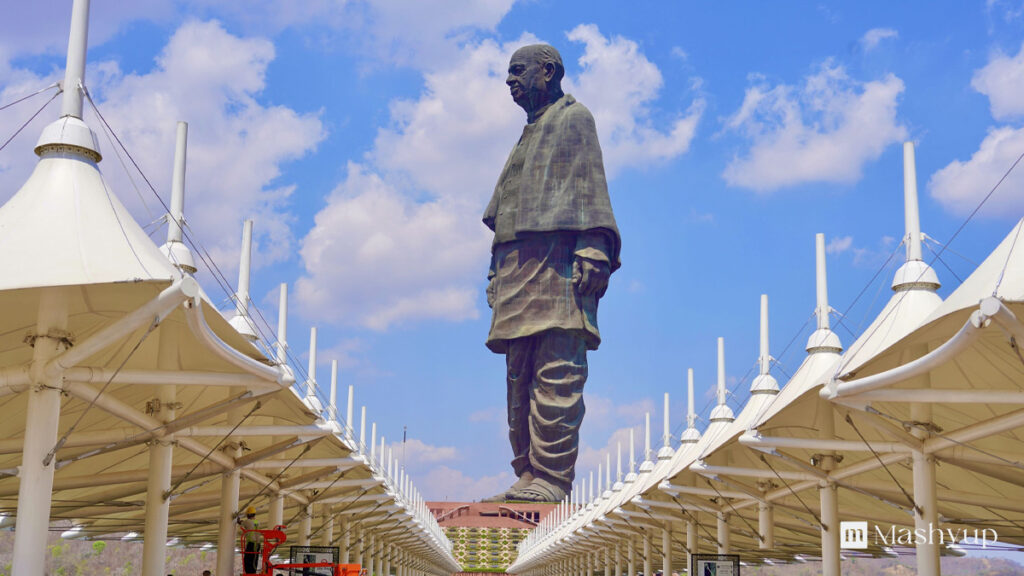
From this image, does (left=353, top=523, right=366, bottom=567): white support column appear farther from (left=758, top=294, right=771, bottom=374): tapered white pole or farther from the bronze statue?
the bronze statue

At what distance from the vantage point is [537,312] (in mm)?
110750

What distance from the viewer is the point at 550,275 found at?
366 ft

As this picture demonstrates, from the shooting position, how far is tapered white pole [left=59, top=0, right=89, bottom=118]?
18.1 m

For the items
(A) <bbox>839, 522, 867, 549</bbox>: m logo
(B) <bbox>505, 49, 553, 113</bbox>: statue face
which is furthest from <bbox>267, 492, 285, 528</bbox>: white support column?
(B) <bbox>505, 49, 553, 113</bbox>: statue face

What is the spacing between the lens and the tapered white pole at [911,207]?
26.1 meters

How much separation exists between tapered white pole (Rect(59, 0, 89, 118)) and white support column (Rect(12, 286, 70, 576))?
314cm

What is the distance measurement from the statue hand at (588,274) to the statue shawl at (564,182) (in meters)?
2.90

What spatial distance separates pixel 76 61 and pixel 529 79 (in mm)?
98578

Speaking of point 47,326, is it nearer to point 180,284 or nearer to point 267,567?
point 180,284

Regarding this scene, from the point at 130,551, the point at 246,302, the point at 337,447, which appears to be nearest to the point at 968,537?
the point at 337,447

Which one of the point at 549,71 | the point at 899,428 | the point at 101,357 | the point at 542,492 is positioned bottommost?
the point at 899,428

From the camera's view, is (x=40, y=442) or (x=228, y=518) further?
(x=228, y=518)

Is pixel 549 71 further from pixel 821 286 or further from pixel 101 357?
pixel 101 357

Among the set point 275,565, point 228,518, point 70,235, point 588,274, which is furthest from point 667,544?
point 588,274
